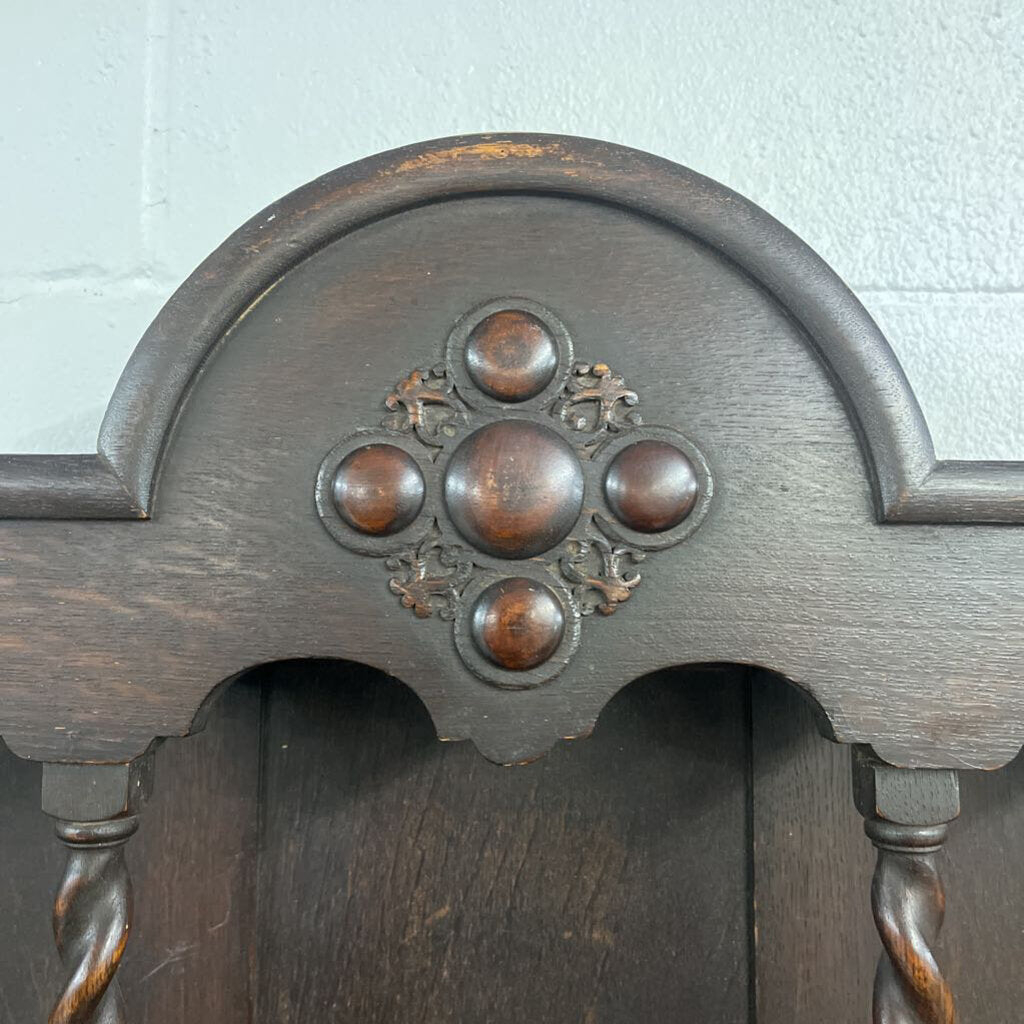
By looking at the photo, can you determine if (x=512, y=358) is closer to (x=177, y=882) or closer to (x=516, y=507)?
(x=516, y=507)

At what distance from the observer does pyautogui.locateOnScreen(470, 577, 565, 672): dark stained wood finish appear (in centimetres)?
42

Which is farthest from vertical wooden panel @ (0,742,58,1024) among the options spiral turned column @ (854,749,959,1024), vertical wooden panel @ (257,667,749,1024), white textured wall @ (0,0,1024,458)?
spiral turned column @ (854,749,959,1024)

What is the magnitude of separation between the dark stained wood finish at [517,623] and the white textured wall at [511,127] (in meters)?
0.33

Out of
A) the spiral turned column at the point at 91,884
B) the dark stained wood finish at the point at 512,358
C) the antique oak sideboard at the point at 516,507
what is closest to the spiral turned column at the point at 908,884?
the antique oak sideboard at the point at 516,507

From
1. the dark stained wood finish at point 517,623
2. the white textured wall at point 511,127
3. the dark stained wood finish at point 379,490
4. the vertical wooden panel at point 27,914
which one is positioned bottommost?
the vertical wooden panel at point 27,914

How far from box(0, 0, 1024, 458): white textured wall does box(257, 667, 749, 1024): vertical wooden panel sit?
251 millimetres

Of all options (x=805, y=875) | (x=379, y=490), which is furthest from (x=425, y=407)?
(x=805, y=875)

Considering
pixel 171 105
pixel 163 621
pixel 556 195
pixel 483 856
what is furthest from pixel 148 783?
pixel 171 105

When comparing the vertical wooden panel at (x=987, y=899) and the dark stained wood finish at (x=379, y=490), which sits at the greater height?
the dark stained wood finish at (x=379, y=490)

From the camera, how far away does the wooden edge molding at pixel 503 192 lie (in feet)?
1.37

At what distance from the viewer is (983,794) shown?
0.60m

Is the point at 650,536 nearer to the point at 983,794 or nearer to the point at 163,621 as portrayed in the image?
the point at 163,621

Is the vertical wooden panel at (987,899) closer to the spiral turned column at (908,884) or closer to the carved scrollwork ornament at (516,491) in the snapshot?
the spiral turned column at (908,884)

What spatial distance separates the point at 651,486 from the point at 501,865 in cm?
31
